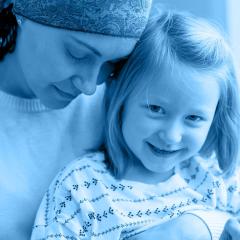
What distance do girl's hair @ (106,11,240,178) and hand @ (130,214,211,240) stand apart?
0.61ft

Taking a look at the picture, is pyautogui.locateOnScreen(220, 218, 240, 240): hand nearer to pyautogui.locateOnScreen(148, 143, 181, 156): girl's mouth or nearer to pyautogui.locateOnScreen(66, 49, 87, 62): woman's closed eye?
pyautogui.locateOnScreen(148, 143, 181, 156): girl's mouth

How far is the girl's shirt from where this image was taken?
1190 millimetres

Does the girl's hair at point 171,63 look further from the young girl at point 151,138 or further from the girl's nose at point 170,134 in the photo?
the girl's nose at point 170,134

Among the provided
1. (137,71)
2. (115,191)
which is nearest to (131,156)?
(115,191)

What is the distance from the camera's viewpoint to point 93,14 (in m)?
1.02

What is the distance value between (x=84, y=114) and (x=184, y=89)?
343 millimetres

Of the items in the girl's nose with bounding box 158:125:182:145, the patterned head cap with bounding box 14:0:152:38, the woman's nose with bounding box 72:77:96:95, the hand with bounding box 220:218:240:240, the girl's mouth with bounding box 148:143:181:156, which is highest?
the patterned head cap with bounding box 14:0:152:38

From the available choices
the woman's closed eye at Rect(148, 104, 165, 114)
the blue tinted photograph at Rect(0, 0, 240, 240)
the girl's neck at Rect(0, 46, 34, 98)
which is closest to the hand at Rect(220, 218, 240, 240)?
the blue tinted photograph at Rect(0, 0, 240, 240)

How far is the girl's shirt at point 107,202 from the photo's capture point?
1.19 metres

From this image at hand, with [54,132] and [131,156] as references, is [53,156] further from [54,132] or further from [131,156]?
[131,156]

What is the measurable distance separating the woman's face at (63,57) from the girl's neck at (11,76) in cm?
7

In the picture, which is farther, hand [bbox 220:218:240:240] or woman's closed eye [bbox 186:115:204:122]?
woman's closed eye [bbox 186:115:204:122]

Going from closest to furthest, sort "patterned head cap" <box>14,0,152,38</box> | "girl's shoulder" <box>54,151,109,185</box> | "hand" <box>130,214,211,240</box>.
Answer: "patterned head cap" <box>14,0,152,38</box>
"hand" <box>130,214,211,240</box>
"girl's shoulder" <box>54,151,109,185</box>

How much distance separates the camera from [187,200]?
1.30 m
